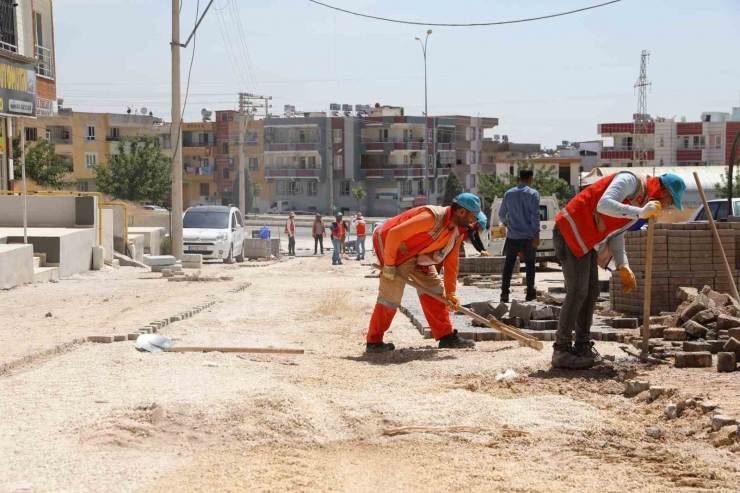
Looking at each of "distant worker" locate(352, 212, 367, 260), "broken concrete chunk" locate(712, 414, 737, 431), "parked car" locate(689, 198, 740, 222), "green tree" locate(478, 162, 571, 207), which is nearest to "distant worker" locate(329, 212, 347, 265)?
"distant worker" locate(352, 212, 367, 260)

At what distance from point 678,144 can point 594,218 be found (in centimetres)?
8336

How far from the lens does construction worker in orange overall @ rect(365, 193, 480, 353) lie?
8078 millimetres

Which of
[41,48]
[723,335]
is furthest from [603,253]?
[41,48]

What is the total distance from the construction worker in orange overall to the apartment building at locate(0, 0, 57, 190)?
1521 centimetres

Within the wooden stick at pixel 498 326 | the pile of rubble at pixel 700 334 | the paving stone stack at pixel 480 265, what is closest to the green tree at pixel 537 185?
the paving stone stack at pixel 480 265

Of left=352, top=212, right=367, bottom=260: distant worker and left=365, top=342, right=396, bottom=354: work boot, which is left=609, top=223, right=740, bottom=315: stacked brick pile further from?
left=352, top=212, right=367, bottom=260: distant worker

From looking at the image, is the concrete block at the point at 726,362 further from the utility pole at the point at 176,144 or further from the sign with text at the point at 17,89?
the sign with text at the point at 17,89

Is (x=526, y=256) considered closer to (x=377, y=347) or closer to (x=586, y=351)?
(x=377, y=347)

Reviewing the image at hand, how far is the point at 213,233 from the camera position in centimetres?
2586

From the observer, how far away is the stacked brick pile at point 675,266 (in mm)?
9992

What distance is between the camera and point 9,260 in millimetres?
14594

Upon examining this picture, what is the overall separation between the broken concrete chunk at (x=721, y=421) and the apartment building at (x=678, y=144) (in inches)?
3203

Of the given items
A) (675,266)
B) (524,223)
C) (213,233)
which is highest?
(524,223)

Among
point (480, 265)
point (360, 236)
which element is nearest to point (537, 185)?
point (360, 236)
